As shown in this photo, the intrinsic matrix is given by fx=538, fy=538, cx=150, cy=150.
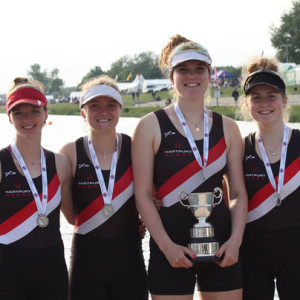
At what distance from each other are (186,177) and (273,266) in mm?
791

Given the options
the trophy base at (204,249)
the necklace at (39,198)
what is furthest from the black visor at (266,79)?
the necklace at (39,198)

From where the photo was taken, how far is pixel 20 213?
3.19 m

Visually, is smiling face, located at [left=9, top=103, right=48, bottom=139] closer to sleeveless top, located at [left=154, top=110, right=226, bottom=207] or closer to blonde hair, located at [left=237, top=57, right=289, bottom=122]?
sleeveless top, located at [left=154, top=110, right=226, bottom=207]

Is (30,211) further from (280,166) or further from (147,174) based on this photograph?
(280,166)

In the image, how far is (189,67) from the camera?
3346 millimetres

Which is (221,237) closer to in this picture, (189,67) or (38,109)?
(189,67)

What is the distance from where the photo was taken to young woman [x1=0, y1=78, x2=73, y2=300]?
313 cm

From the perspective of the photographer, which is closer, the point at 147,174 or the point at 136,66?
the point at 147,174

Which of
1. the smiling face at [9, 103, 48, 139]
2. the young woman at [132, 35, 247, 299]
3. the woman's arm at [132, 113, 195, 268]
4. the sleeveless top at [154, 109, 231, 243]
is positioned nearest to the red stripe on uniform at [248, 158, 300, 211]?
the young woman at [132, 35, 247, 299]

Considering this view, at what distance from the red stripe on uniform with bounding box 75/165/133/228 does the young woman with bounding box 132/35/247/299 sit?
0.14m

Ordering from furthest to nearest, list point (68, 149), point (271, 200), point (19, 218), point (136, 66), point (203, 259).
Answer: point (136, 66) → point (68, 149) → point (271, 200) → point (19, 218) → point (203, 259)

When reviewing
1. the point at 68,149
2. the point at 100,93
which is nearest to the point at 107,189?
the point at 68,149

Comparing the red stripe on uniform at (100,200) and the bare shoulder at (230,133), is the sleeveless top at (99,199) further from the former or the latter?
the bare shoulder at (230,133)

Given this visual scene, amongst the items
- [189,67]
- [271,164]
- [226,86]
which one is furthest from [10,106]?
[226,86]
